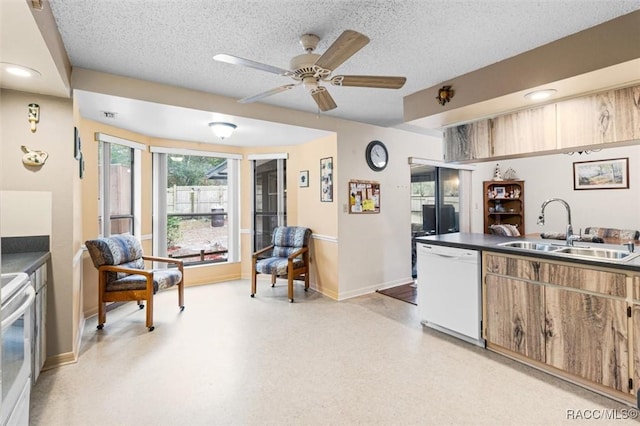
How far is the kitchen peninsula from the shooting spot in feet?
6.43

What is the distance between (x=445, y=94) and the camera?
2945 millimetres

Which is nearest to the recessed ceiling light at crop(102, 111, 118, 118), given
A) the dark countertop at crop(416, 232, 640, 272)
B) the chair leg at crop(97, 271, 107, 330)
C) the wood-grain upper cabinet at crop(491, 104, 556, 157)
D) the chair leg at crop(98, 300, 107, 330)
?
the chair leg at crop(97, 271, 107, 330)

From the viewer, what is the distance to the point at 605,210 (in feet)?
16.2

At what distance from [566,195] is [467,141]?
11.3 ft

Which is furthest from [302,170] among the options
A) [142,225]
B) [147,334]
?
[147,334]

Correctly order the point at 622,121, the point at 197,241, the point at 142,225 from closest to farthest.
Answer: the point at 622,121 → the point at 142,225 → the point at 197,241

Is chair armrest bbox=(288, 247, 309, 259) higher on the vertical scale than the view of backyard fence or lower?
lower

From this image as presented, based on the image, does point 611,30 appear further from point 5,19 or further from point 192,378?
point 192,378

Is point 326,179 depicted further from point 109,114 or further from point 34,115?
point 34,115

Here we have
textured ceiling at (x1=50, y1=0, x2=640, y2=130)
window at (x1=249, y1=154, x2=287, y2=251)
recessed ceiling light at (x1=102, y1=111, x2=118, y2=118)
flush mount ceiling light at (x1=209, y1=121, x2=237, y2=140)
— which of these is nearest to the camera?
textured ceiling at (x1=50, y1=0, x2=640, y2=130)

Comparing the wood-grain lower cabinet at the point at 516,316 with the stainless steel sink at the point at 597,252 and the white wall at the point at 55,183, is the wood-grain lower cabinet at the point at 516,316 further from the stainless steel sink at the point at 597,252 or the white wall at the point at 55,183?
the white wall at the point at 55,183

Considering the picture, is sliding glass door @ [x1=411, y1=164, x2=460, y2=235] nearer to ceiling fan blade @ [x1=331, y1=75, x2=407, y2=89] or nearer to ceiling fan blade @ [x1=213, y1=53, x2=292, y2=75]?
ceiling fan blade @ [x1=331, y1=75, x2=407, y2=89]

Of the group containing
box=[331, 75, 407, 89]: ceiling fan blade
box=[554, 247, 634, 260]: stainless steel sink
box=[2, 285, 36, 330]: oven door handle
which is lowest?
box=[2, 285, 36, 330]: oven door handle

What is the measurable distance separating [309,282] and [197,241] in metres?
1.93
